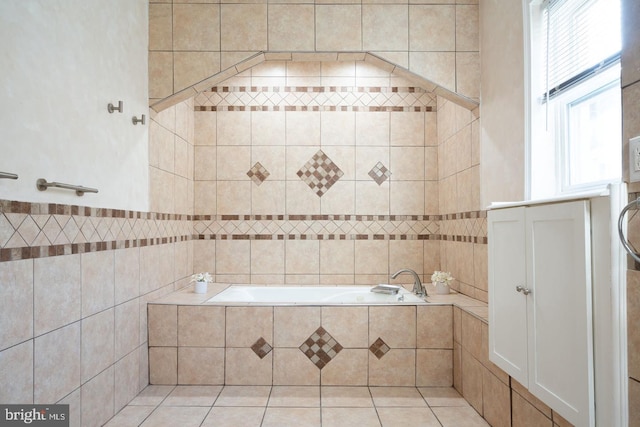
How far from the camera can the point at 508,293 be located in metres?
1.84

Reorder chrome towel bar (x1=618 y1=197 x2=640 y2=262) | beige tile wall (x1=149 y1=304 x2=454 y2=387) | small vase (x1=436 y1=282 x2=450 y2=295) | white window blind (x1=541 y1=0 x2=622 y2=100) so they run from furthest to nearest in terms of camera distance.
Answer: small vase (x1=436 y1=282 x2=450 y2=295) < beige tile wall (x1=149 y1=304 x2=454 y2=387) < white window blind (x1=541 y1=0 x2=622 y2=100) < chrome towel bar (x1=618 y1=197 x2=640 y2=262)

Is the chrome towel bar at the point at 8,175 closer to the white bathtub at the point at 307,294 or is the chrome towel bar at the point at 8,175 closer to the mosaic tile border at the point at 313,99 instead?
the white bathtub at the point at 307,294

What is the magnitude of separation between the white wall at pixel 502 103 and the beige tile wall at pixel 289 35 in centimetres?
18

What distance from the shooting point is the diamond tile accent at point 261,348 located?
283 cm

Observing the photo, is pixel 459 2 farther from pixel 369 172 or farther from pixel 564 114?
pixel 369 172

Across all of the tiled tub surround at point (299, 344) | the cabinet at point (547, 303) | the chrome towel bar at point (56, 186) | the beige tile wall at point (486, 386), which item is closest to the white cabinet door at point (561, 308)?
Result: the cabinet at point (547, 303)

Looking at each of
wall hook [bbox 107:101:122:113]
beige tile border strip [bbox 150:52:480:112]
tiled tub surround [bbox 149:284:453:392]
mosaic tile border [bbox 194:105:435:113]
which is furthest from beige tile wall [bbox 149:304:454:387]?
mosaic tile border [bbox 194:105:435:113]

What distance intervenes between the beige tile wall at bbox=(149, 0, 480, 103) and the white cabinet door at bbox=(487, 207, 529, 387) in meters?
1.37

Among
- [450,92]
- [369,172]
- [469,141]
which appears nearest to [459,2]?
[450,92]

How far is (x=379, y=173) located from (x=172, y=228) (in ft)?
6.61

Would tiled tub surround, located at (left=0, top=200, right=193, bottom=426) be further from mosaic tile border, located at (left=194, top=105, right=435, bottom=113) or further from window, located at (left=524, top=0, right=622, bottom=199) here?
window, located at (left=524, top=0, right=622, bottom=199)

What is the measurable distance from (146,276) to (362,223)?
204 cm

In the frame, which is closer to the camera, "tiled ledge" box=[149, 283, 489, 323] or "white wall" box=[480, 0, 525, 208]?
"white wall" box=[480, 0, 525, 208]
